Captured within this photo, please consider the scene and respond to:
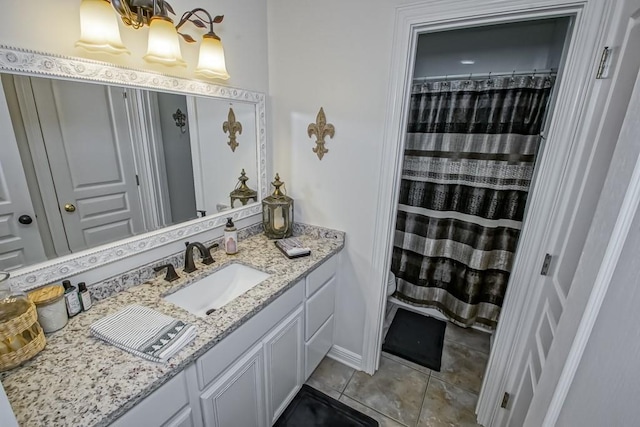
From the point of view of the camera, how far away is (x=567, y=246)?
1.08 meters

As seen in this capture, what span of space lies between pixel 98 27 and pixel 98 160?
47cm

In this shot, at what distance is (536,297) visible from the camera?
1.32m

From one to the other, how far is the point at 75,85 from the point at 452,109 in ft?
7.07

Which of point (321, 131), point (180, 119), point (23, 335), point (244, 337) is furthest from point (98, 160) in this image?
point (321, 131)

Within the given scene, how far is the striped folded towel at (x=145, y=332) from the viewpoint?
0.88 m

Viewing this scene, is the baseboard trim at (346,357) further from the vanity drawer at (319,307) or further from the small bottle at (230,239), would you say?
the small bottle at (230,239)

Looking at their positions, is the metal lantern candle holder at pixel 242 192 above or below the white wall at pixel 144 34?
below

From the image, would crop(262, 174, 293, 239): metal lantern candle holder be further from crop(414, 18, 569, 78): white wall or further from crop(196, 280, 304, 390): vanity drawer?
crop(414, 18, 569, 78): white wall

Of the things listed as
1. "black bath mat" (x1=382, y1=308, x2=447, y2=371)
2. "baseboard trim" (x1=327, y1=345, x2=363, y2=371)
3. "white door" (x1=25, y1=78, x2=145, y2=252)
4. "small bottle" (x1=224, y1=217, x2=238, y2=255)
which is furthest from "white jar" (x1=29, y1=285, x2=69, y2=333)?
"black bath mat" (x1=382, y1=308, x2=447, y2=371)

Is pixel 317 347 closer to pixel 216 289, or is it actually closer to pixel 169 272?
pixel 216 289

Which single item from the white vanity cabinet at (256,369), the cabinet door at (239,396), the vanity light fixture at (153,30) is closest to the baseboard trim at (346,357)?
the white vanity cabinet at (256,369)

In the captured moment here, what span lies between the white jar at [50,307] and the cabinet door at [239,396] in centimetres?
54

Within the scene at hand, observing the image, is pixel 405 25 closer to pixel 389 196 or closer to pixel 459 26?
pixel 459 26

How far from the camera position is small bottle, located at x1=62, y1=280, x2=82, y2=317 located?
102cm
